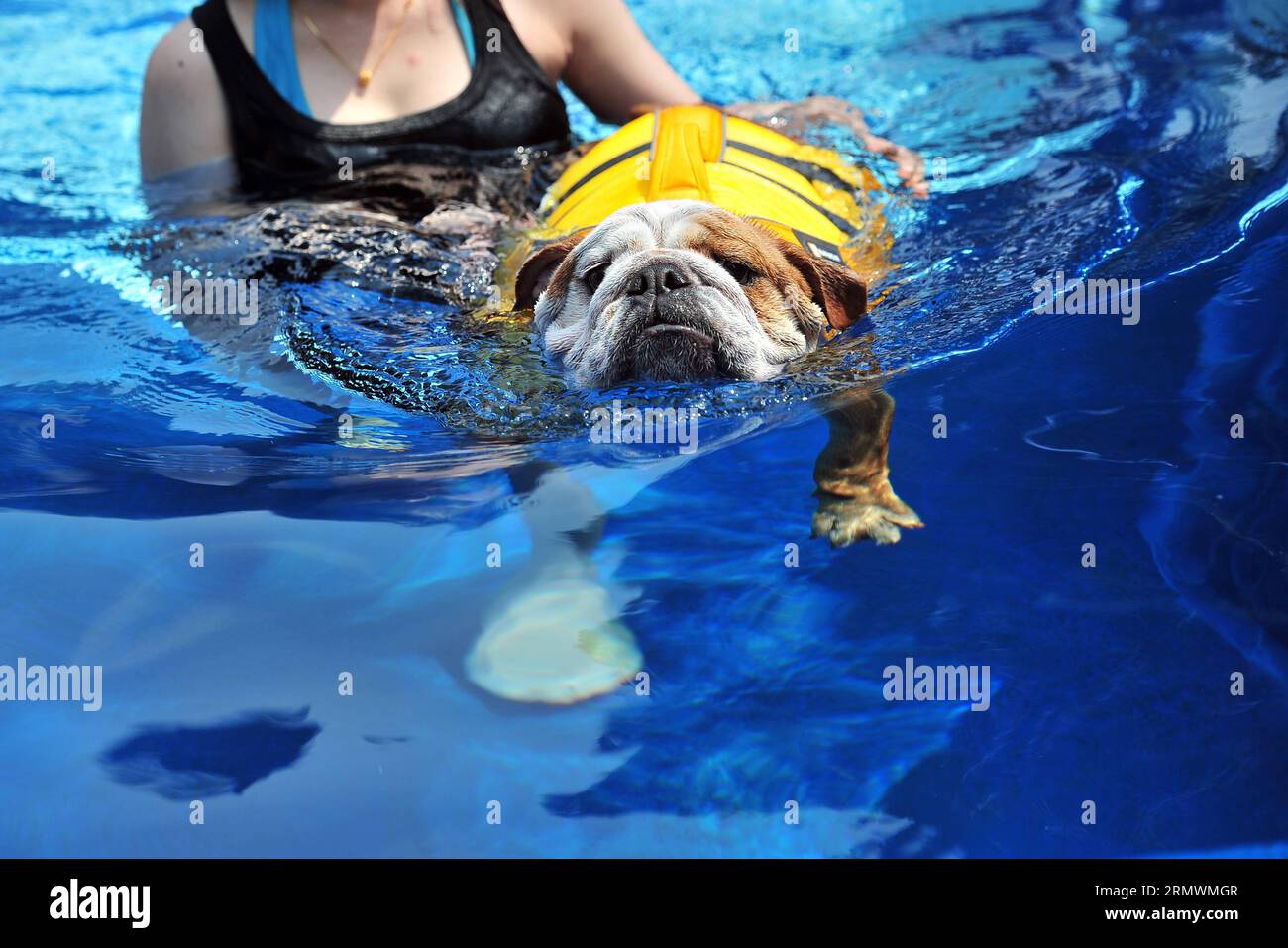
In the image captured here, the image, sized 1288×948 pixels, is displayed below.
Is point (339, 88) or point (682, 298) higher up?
point (339, 88)

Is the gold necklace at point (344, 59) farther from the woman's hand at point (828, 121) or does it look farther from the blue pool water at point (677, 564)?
the woman's hand at point (828, 121)

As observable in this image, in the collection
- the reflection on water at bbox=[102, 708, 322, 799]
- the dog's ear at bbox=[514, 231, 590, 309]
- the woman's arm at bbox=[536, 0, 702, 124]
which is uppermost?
the woman's arm at bbox=[536, 0, 702, 124]

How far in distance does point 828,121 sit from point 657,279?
2.36m

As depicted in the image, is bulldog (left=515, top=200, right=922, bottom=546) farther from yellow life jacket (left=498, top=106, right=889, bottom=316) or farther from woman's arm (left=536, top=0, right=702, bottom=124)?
woman's arm (left=536, top=0, right=702, bottom=124)

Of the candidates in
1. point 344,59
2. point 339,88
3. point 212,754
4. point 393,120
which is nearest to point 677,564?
point 212,754

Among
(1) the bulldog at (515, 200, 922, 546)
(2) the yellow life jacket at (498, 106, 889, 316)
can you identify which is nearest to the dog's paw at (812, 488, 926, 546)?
(1) the bulldog at (515, 200, 922, 546)

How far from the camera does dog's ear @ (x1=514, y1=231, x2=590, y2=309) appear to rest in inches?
148

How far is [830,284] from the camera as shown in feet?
11.8

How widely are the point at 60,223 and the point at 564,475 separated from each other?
11.4 feet

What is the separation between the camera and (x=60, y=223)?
545cm

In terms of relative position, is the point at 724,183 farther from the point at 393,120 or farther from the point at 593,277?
the point at 393,120

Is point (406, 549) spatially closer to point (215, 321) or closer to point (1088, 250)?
point (215, 321)

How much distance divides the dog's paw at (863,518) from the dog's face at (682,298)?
59 cm

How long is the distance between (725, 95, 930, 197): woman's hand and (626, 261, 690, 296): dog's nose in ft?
6.24
